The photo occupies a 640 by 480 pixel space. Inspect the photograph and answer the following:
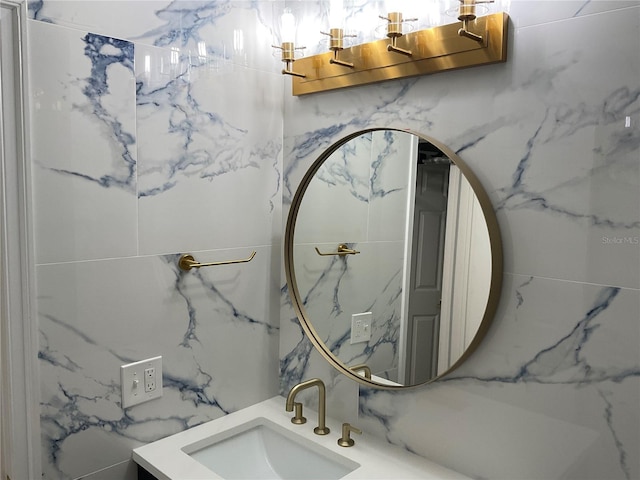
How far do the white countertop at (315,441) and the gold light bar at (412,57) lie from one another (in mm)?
966

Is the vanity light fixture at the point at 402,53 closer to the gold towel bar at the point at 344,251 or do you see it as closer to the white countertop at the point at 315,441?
the gold towel bar at the point at 344,251

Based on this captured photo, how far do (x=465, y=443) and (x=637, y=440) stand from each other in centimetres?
37

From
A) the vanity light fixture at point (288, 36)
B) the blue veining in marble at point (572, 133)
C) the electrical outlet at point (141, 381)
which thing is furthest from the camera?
the vanity light fixture at point (288, 36)

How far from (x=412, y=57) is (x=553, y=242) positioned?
550 millimetres

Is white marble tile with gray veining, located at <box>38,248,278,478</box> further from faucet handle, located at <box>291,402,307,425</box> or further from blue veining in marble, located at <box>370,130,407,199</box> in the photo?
blue veining in marble, located at <box>370,130,407,199</box>

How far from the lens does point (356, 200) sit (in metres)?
1.41

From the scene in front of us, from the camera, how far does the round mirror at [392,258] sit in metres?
1.17

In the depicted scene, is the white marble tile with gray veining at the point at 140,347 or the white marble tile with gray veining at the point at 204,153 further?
the white marble tile with gray veining at the point at 204,153

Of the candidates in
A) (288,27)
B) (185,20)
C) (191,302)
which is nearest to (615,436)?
(191,302)

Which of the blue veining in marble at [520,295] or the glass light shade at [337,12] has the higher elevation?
the glass light shade at [337,12]

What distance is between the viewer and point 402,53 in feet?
3.99

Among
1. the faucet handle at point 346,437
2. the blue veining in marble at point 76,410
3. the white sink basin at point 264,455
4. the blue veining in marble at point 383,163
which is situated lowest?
the white sink basin at point 264,455

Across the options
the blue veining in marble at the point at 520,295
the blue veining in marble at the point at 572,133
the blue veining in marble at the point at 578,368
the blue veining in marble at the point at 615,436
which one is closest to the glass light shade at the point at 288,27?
the blue veining in marble at the point at 572,133

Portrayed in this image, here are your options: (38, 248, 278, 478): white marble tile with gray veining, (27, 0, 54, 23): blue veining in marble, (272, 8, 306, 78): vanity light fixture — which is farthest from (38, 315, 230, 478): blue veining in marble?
(272, 8, 306, 78): vanity light fixture
